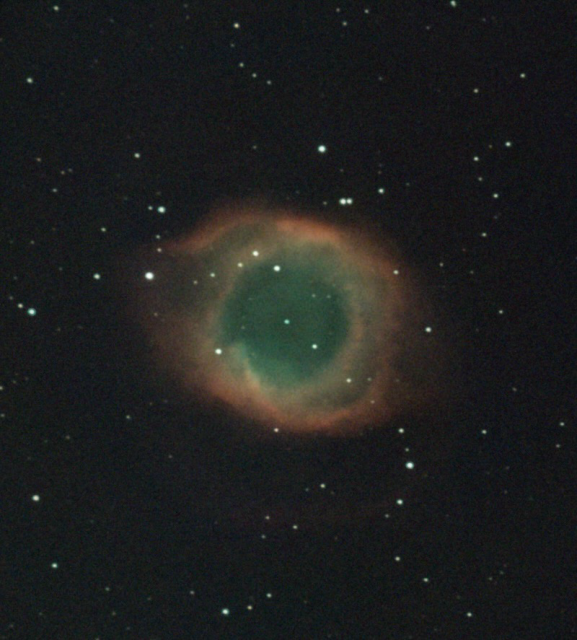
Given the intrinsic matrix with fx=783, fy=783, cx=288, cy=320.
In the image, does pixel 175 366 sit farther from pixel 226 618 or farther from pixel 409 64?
pixel 409 64

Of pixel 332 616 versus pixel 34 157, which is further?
pixel 332 616

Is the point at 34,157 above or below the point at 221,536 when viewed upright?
above

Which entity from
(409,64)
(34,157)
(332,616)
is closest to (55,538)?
(332,616)

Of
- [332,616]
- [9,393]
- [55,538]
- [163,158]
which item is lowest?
[332,616]
